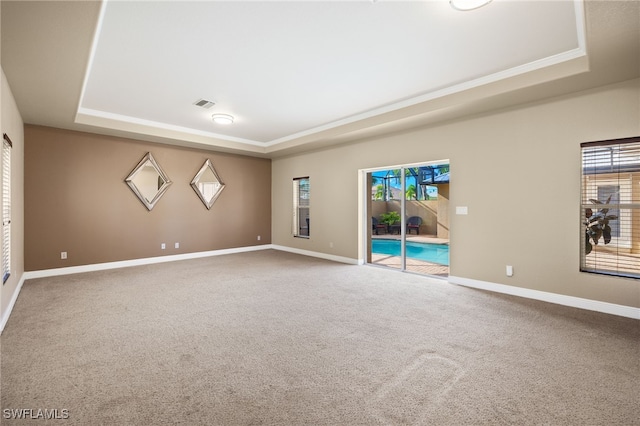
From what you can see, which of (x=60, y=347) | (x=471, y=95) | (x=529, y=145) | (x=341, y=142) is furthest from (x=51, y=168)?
(x=529, y=145)

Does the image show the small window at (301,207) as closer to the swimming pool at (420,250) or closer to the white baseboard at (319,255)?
the white baseboard at (319,255)

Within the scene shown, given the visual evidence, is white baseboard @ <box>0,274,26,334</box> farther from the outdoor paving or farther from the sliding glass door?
the outdoor paving

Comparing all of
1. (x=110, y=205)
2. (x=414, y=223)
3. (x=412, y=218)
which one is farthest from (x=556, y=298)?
(x=110, y=205)

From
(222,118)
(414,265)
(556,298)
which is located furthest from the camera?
(414,265)

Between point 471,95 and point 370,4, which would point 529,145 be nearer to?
point 471,95

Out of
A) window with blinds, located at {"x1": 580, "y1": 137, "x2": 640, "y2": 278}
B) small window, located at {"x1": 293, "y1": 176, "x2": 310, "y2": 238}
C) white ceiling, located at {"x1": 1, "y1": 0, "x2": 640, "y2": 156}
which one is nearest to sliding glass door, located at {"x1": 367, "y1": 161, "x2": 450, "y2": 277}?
white ceiling, located at {"x1": 1, "y1": 0, "x2": 640, "y2": 156}

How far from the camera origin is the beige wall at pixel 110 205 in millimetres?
5031

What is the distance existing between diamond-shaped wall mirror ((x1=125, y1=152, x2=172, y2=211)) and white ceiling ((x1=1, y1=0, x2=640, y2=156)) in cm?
115

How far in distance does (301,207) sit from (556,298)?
17.6ft

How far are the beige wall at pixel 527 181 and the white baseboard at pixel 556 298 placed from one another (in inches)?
2.3

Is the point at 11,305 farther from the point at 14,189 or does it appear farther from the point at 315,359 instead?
the point at 315,359

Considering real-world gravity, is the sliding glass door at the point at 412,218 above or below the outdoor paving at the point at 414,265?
above

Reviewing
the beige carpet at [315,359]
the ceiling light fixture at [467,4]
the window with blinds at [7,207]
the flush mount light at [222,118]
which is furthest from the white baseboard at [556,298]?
the window with blinds at [7,207]

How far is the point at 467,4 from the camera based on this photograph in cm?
235
